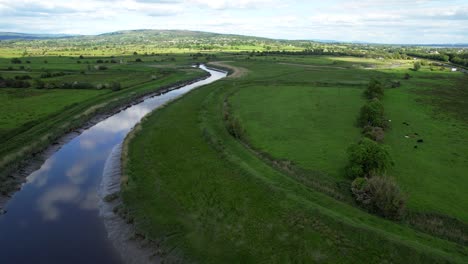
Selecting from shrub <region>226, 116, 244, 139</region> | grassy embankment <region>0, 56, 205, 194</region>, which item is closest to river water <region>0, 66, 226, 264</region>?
grassy embankment <region>0, 56, 205, 194</region>

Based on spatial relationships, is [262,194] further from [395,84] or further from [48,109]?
[395,84]

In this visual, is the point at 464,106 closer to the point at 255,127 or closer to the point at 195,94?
the point at 255,127

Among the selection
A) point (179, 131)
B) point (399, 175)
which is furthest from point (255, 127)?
point (399, 175)

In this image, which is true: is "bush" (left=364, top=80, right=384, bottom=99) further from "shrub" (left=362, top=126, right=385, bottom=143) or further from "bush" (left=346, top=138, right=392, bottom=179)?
"bush" (left=346, top=138, right=392, bottom=179)

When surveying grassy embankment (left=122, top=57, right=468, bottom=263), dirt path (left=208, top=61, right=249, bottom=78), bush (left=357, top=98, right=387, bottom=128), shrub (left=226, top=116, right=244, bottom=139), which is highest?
dirt path (left=208, top=61, right=249, bottom=78)

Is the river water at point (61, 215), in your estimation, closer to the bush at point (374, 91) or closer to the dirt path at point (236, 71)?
the bush at point (374, 91)

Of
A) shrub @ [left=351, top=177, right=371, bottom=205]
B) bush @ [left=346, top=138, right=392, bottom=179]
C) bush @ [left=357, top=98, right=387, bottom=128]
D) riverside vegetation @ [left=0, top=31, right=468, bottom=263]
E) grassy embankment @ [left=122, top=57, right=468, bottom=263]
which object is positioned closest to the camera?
grassy embankment @ [left=122, top=57, right=468, bottom=263]

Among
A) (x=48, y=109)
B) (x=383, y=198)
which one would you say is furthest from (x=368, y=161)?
(x=48, y=109)
